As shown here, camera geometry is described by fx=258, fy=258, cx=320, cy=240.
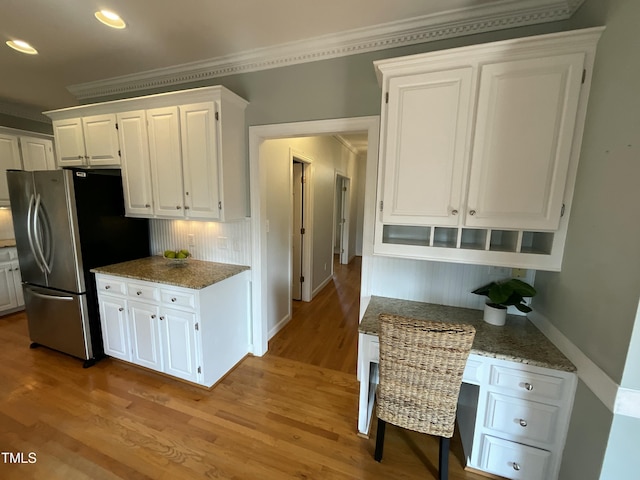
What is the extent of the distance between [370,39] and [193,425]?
3.01 metres

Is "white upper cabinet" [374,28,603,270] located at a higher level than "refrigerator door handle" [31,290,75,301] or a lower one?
higher

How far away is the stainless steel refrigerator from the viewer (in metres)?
2.21

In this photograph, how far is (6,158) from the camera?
10.9 ft

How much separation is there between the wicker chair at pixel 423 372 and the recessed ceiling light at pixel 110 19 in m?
2.53

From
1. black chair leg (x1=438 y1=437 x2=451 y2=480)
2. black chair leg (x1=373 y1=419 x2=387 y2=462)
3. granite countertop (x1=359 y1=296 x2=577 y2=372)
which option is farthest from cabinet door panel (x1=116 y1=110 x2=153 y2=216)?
black chair leg (x1=438 y1=437 x2=451 y2=480)

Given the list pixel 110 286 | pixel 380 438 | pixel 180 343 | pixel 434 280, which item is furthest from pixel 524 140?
pixel 110 286

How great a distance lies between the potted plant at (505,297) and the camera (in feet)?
5.03

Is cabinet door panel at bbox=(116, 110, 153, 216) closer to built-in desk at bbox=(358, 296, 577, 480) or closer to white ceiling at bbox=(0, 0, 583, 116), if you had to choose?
white ceiling at bbox=(0, 0, 583, 116)

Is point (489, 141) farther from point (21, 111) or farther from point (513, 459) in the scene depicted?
point (21, 111)

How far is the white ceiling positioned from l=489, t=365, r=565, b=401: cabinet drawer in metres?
2.02

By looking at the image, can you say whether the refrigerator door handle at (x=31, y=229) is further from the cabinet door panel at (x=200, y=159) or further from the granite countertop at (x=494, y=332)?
the granite countertop at (x=494, y=332)

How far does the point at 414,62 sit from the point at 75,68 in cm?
307

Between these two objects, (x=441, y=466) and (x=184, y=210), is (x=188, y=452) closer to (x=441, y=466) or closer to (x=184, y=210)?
(x=441, y=466)

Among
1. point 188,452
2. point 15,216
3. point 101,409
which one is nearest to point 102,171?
point 15,216
